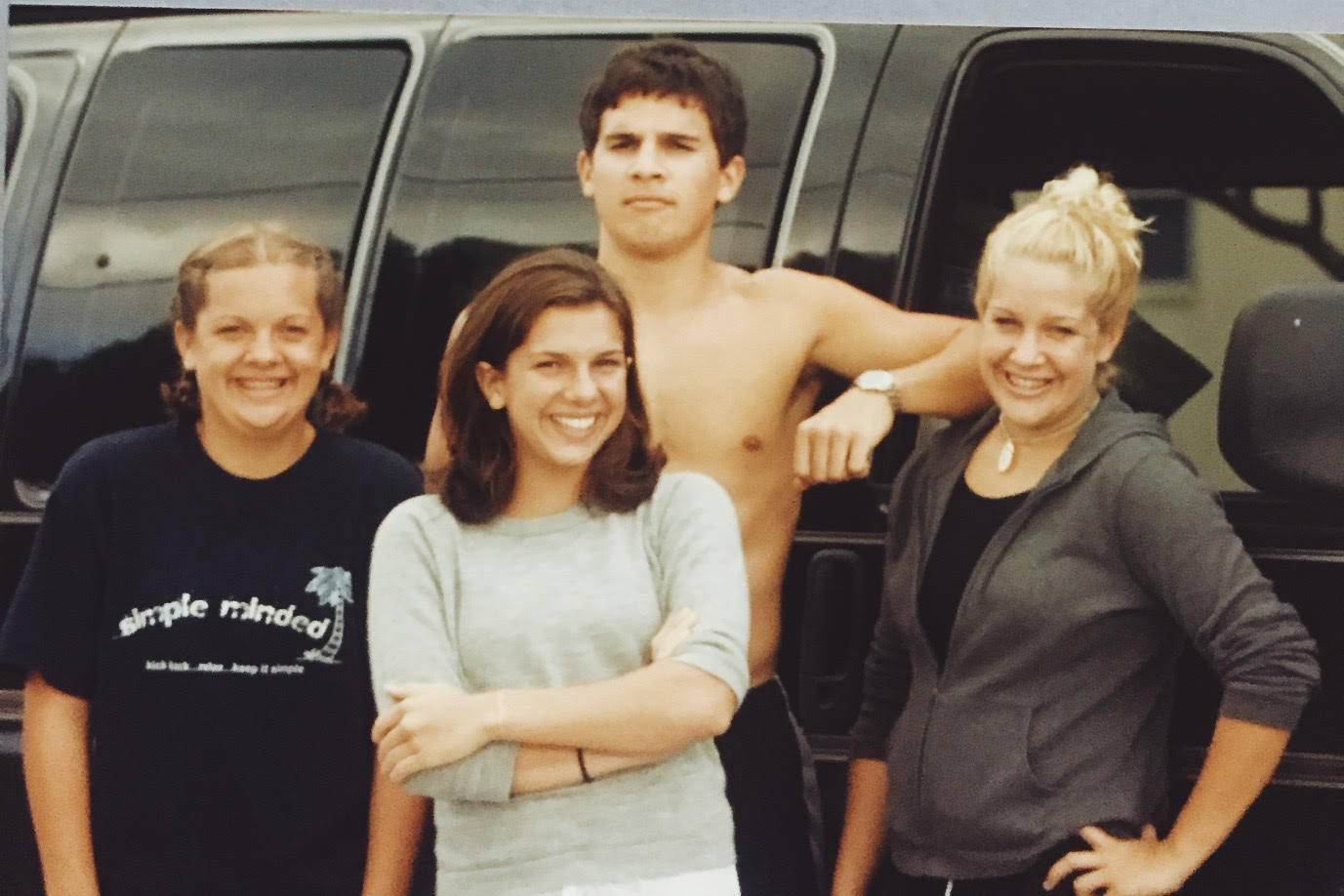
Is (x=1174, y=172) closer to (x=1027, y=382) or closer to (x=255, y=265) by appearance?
(x=1027, y=382)

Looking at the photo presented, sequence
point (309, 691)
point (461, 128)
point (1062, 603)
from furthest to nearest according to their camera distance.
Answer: point (461, 128)
point (309, 691)
point (1062, 603)

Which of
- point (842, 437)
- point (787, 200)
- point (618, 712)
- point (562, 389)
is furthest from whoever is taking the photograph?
point (787, 200)

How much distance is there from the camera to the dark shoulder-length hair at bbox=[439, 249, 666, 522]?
1.88 metres

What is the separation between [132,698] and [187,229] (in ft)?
2.43

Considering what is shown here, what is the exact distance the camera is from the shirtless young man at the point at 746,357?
205 cm

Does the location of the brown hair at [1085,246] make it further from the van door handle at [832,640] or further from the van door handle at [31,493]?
the van door handle at [31,493]

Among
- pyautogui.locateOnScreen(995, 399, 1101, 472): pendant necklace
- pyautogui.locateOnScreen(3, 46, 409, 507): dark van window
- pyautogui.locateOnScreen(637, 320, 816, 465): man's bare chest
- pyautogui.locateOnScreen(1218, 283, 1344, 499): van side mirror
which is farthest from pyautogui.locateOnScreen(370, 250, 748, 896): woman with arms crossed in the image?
pyautogui.locateOnScreen(1218, 283, 1344, 499): van side mirror

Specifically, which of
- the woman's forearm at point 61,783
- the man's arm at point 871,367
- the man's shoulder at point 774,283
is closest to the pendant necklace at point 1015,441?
the man's arm at point 871,367

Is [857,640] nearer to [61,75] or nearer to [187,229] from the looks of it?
[187,229]

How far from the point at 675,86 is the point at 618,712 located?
98 cm

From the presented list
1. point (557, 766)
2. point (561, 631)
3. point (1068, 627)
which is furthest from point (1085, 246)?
point (557, 766)

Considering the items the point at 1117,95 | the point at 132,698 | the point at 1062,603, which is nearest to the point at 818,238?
the point at 1117,95

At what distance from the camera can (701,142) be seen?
2.11 meters

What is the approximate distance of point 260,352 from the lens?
2053mm
